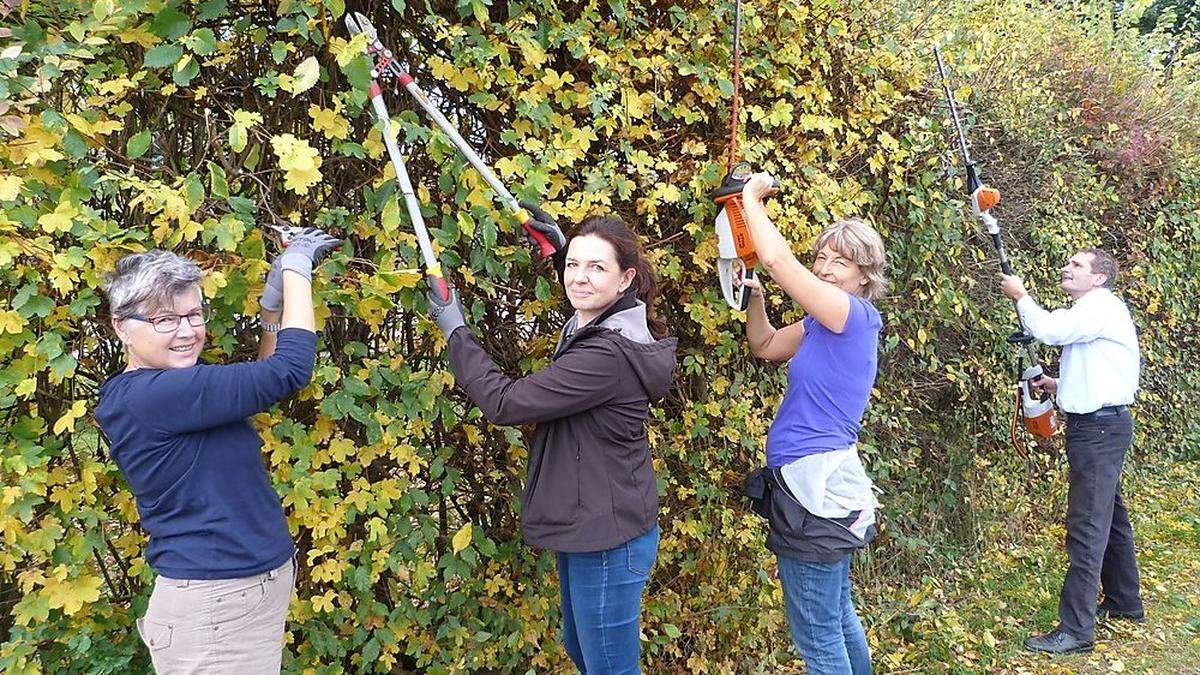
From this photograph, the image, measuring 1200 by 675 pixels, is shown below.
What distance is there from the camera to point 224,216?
2061 millimetres

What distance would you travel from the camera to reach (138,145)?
204cm

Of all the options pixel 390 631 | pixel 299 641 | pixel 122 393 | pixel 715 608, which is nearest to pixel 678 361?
pixel 715 608

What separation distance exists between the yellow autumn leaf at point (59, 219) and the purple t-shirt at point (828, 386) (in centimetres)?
212

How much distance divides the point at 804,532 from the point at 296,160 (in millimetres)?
1893

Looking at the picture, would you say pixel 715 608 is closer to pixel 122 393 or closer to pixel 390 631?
pixel 390 631

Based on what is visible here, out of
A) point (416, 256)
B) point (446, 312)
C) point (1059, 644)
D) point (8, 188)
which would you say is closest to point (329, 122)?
point (416, 256)

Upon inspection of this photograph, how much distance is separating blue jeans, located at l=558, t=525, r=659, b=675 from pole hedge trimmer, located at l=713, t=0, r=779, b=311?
0.93 meters

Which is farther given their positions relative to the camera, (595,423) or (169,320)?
(595,423)

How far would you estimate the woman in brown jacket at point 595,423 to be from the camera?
2178 mm

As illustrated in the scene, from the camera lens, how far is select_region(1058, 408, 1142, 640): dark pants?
4.02 metres

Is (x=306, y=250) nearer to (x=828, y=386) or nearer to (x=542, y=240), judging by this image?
(x=542, y=240)

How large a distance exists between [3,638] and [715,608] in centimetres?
243

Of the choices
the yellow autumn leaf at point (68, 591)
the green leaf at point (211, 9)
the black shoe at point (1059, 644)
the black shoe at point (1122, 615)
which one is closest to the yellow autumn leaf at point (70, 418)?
the yellow autumn leaf at point (68, 591)

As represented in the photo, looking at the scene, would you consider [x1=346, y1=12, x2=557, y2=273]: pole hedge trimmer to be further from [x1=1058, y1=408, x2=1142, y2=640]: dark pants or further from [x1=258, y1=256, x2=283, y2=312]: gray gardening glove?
[x1=1058, y1=408, x2=1142, y2=640]: dark pants
